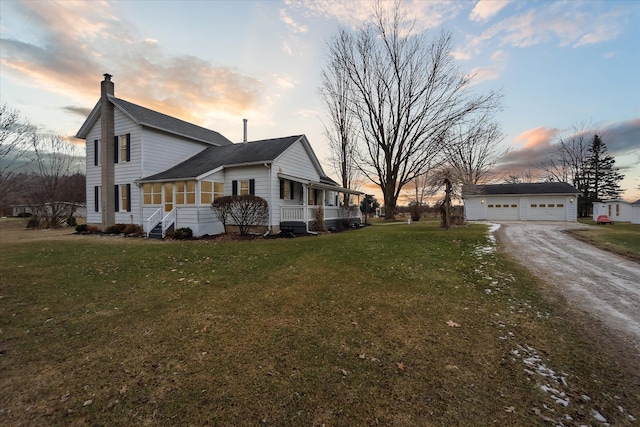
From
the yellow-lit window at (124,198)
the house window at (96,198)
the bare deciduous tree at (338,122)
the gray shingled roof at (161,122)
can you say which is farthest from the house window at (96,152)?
the bare deciduous tree at (338,122)

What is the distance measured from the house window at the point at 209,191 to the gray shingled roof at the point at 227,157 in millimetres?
729

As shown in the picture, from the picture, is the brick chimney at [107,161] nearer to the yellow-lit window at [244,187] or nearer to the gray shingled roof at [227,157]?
the gray shingled roof at [227,157]

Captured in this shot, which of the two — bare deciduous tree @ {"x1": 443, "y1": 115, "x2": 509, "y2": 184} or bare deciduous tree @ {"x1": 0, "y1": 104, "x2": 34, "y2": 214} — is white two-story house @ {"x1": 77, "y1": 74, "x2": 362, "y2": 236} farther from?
bare deciduous tree @ {"x1": 443, "y1": 115, "x2": 509, "y2": 184}

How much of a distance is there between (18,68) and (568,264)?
78.5 feet

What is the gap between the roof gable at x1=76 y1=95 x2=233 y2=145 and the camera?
55.6 ft

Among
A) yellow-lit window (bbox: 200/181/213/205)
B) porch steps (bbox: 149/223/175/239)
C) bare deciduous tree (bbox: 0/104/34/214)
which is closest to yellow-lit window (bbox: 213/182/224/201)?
yellow-lit window (bbox: 200/181/213/205)

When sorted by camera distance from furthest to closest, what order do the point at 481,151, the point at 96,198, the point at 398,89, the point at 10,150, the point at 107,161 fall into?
1. the point at 481,151
2. the point at 398,89
3. the point at 96,198
4. the point at 107,161
5. the point at 10,150

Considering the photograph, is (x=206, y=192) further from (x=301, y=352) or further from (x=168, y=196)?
(x=301, y=352)

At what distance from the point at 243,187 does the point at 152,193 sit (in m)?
5.84

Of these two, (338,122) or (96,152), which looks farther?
(338,122)

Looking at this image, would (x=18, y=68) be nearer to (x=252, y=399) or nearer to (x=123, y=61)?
(x=123, y=61)

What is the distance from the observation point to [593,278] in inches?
259

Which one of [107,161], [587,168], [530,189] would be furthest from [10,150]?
[587,168]

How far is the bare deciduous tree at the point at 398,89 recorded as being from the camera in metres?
23.7
